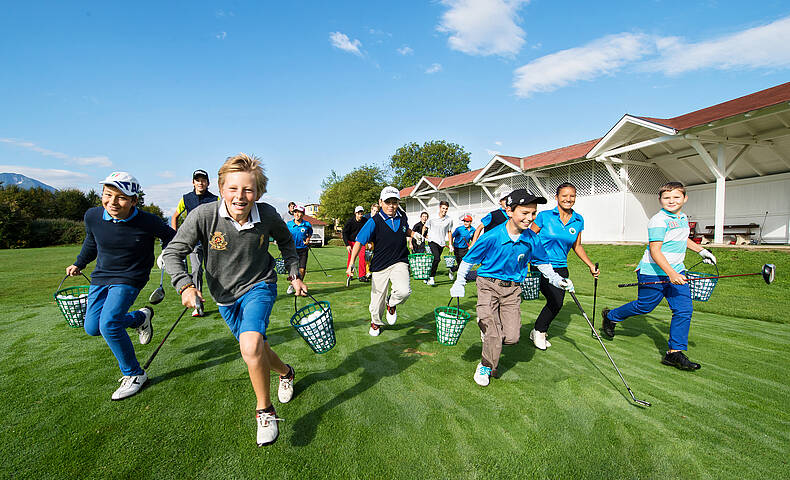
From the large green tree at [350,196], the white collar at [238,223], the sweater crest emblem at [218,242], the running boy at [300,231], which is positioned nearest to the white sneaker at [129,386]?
the sweater crest emblem at [218,242]

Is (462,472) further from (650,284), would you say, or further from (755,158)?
(755,158)

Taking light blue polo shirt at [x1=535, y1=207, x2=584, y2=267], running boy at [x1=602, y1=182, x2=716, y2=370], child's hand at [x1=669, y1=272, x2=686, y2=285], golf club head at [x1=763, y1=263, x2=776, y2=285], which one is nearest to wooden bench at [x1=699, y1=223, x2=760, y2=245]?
golf club head at [x1=763, y1=263, x2=776, y2=285]

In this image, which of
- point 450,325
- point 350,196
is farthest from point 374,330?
point 350,196

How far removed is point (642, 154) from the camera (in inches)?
724

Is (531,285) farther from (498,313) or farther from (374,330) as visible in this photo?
(374,330)

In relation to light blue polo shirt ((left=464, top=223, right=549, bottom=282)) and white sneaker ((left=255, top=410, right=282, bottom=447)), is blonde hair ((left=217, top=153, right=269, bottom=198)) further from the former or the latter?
light blue polo shirt ((left=464, top=223, right=549, bottom=282))

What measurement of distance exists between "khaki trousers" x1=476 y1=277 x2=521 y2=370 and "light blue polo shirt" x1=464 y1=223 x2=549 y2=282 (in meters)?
0.11

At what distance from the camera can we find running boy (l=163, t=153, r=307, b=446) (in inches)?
98.4

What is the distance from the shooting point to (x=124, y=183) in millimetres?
3262

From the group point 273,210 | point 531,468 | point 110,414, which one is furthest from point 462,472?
point 110,414

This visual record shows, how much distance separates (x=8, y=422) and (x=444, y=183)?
3120cm

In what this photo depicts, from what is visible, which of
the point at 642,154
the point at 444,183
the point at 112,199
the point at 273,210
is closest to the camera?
the point at 273,210

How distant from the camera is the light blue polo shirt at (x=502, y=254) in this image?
363 centimetres

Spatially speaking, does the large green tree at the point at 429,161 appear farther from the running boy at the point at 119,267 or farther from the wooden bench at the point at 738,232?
the running boy at the point at 119,267
